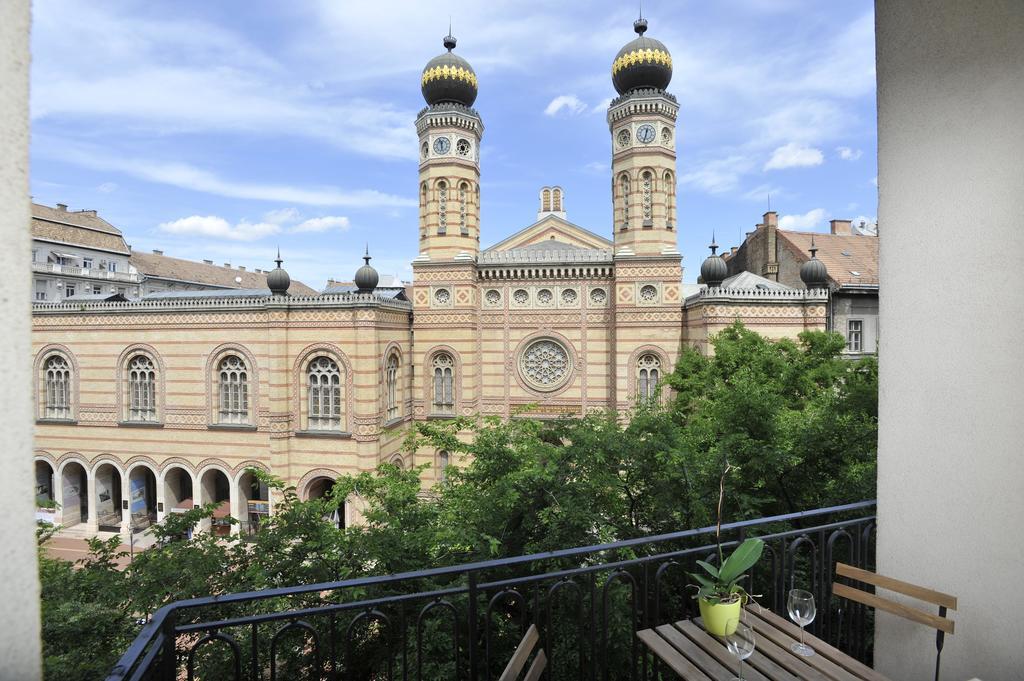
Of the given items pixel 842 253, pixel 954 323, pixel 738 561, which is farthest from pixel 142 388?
pixel 842 253

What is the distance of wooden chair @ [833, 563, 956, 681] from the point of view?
2.60m

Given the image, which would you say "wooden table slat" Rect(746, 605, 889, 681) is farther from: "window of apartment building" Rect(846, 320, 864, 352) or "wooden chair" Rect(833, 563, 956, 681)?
"window of apartment building" Rect(846, 320, 864, 352)

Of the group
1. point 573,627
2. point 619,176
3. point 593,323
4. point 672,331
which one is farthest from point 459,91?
point 573,627

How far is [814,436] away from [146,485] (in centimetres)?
2357

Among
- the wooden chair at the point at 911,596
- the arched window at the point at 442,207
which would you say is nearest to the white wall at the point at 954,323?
the wooden chair at the point at 911,596

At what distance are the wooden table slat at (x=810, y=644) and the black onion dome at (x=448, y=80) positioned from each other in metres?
19.0

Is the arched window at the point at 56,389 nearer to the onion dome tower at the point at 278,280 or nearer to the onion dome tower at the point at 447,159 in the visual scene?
the onion dome tower at the point at 278,280

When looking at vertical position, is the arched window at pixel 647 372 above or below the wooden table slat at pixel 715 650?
above

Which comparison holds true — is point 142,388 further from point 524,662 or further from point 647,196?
point 524,662

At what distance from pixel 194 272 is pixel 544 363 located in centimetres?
3387

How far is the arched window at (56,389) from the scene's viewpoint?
19.2 m

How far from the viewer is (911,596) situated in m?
2.77

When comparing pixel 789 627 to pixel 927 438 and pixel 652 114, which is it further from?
pixel 652 114

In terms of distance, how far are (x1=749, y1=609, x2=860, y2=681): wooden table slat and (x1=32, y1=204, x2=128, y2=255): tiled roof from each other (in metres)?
38.6
